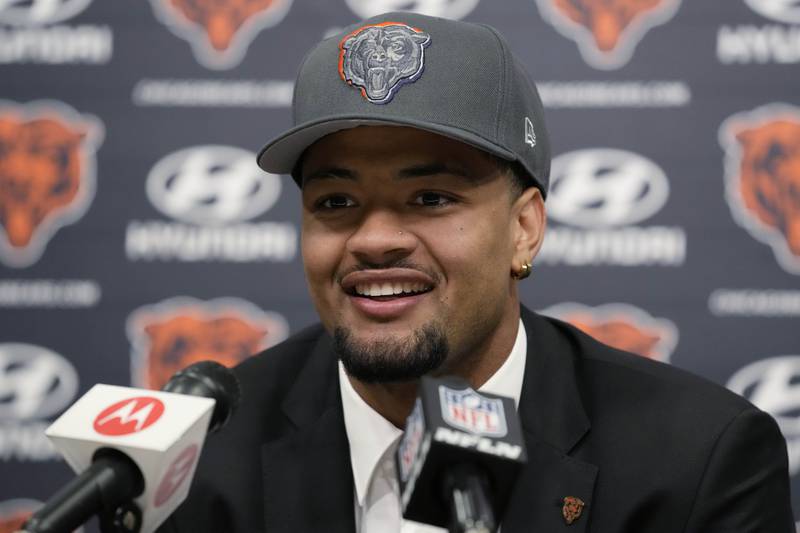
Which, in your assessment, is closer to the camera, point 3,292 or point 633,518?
point 633,518

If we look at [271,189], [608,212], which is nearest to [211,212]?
[271,189]

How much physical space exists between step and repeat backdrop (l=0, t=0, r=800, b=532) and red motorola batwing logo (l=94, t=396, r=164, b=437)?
62.6 inches

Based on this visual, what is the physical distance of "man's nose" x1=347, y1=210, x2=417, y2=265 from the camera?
1408 millimetres

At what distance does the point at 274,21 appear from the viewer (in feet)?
8.54

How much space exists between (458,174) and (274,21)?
136cm

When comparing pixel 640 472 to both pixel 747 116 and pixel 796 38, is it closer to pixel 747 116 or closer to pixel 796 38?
pixel 747 116

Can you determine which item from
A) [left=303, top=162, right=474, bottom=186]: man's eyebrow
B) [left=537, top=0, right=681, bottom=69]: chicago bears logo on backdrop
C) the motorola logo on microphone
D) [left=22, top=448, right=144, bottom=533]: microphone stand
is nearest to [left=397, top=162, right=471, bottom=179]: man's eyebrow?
[left=303, top=162, right=474, bottom=186]: man's eyebrow

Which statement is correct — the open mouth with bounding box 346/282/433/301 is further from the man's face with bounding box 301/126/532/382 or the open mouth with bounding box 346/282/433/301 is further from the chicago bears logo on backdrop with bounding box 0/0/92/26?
the chicago bears logo on backdrop with bounding box 0/0/92/26

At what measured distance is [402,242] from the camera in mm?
1409

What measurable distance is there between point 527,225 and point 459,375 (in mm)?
284

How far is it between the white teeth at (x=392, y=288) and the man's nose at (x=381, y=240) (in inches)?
1.4

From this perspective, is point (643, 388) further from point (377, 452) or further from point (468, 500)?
point (468, 500)

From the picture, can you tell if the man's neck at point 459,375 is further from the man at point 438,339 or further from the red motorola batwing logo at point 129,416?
the red motorola batwing logo at point 129,416

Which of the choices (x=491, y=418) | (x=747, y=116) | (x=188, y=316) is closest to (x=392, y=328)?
(x=491, y=418)
